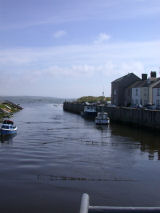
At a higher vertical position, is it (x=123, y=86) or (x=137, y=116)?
(x=123, y=86)

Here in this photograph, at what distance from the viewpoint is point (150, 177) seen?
61.4ft

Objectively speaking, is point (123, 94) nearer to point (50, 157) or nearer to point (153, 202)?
point (50, 157)

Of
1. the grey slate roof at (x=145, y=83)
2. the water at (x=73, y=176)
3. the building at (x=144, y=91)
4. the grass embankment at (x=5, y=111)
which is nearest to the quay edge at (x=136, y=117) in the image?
the building at (x=144, y=91)

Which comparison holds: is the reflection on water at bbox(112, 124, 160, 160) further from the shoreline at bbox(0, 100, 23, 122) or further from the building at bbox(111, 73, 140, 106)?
the building at bbox(111, 73, 140, 106)

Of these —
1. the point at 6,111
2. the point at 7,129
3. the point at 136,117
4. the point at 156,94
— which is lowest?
the point at 7,129

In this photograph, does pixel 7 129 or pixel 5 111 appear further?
pixel 5 111

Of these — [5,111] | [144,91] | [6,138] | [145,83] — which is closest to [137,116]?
[144,91]

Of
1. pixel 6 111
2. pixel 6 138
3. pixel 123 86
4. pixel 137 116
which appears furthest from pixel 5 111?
pixel 6 138

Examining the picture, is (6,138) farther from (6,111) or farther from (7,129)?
(6,111)

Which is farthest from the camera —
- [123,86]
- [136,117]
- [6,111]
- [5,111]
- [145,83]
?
[123,86]

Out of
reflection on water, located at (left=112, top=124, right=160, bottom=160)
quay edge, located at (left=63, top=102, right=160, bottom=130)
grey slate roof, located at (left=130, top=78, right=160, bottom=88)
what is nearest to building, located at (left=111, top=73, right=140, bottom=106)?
grey slate roof, located at (left=130, top=78, right=160, bottom=88)

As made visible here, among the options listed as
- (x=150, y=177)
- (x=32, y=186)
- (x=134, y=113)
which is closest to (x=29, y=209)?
(x=32, y=186)

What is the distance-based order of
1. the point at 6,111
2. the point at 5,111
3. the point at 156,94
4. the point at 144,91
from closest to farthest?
the point at 156,94, the point at 144,91, the point at 5,111, the point at 6,111

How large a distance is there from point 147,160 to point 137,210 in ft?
69.8
